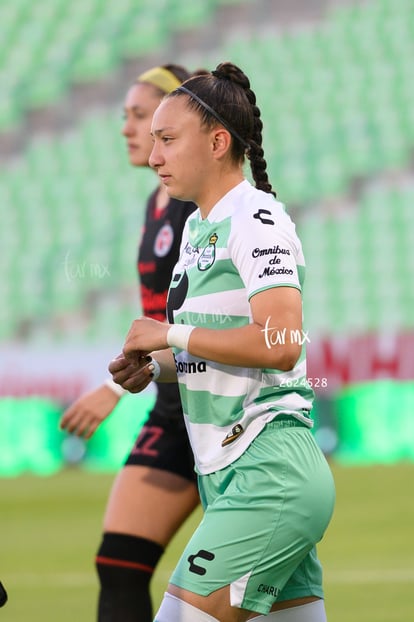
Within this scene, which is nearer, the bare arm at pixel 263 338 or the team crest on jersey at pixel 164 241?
the bare arm at pixel 263 338

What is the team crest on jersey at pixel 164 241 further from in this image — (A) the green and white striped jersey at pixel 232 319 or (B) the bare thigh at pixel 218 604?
(B) the bare thigh at pixel 218 604

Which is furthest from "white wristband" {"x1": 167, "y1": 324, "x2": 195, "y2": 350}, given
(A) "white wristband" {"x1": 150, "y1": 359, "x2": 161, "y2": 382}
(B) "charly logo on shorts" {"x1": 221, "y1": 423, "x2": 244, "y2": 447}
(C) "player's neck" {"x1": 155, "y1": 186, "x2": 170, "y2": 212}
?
(C) "player's neck" {"x1": 155, "y1": 186, "x2": 170, "y2": 212}

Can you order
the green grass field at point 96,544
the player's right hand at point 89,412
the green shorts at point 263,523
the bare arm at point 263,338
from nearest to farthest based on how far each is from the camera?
the bare arm at point 263,338
the green shorts at point 263,523
the player's right hand at point 89,412
the green grass field at point 96,544

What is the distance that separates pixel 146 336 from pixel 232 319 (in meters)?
0.21

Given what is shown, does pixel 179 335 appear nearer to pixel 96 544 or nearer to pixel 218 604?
pixel 218 604

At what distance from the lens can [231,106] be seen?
10.7 ft

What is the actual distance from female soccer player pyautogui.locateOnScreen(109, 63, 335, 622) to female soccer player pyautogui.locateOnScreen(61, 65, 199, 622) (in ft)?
3.27

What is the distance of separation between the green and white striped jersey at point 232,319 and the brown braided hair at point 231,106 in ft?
0.42

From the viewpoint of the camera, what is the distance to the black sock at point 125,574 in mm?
4344

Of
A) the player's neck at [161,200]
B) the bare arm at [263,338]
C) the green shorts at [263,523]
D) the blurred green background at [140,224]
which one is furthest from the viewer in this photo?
the blurred green background at [140,224]

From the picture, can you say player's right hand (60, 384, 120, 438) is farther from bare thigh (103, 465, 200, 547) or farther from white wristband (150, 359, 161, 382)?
white wristband (150, 359, 161, 382)

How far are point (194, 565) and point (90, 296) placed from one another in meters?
13.5

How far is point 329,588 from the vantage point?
709 cm

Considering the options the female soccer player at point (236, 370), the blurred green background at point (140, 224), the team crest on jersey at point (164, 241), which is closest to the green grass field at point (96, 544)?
the blurred green background at point (140, 224)
